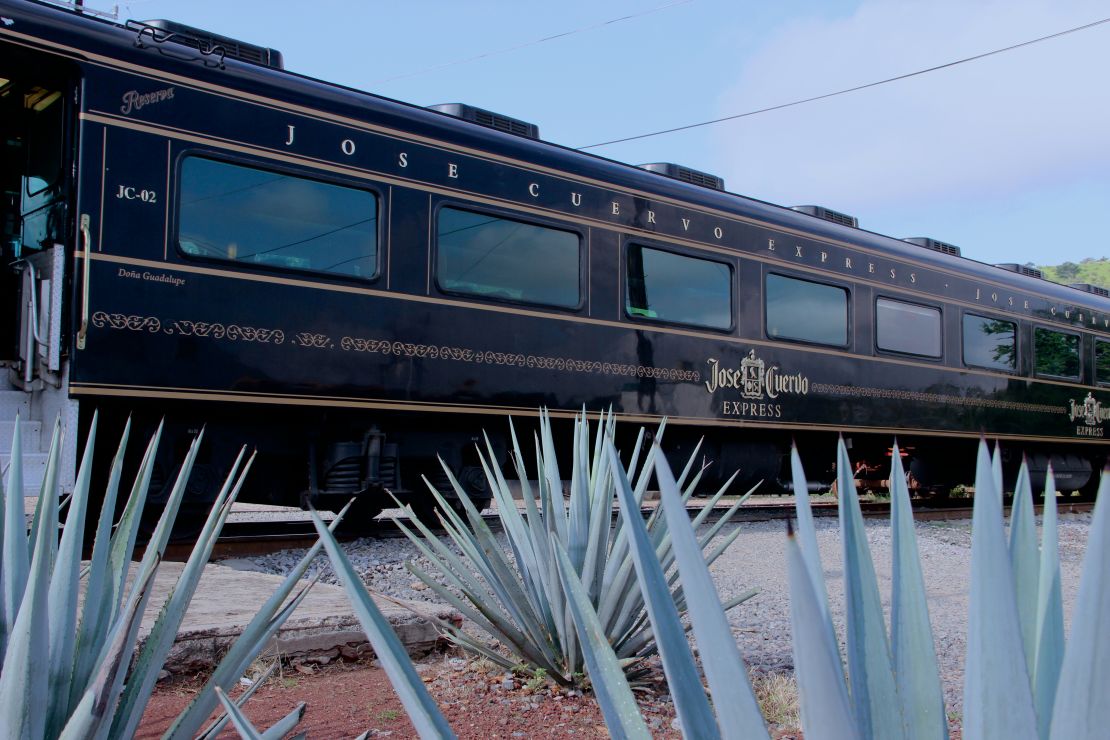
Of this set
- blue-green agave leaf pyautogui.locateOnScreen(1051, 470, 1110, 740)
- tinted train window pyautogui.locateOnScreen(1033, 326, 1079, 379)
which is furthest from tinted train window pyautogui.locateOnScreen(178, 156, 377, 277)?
tinted train window pyautogui.locateOnScreen(1033, 326, 1079, 379)

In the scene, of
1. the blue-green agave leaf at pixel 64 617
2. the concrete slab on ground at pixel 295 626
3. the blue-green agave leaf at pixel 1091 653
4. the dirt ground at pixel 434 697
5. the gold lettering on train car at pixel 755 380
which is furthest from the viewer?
the gold lettering on train car at pixel 755 380

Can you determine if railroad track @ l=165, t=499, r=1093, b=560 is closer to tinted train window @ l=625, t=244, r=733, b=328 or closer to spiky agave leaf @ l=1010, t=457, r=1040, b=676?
spiky agave leaf @ l=1010, t=457, r=1040, b=676

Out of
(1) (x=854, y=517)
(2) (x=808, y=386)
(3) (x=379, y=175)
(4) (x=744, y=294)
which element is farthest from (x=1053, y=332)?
(1) (x=854, y=517)

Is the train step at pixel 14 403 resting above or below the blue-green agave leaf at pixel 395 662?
above

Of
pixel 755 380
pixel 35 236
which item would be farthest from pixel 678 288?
pixel 35 236

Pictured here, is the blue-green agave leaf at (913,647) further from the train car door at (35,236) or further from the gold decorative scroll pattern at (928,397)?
the gold decorative scroll pattern at (928,397)

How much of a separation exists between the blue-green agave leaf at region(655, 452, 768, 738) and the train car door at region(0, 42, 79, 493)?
470 cm

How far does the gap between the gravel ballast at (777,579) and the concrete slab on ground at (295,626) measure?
111 cm

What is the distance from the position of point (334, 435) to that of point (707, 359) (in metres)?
3.36

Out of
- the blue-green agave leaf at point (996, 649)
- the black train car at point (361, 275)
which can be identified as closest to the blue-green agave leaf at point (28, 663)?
the blue-green agave leaf at point (996, 649)

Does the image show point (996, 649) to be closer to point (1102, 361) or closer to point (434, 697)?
point (434, 697)

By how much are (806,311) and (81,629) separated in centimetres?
810

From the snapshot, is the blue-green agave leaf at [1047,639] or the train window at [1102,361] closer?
the blue-green agave leaf at [1047,639]

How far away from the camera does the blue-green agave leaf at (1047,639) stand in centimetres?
97
